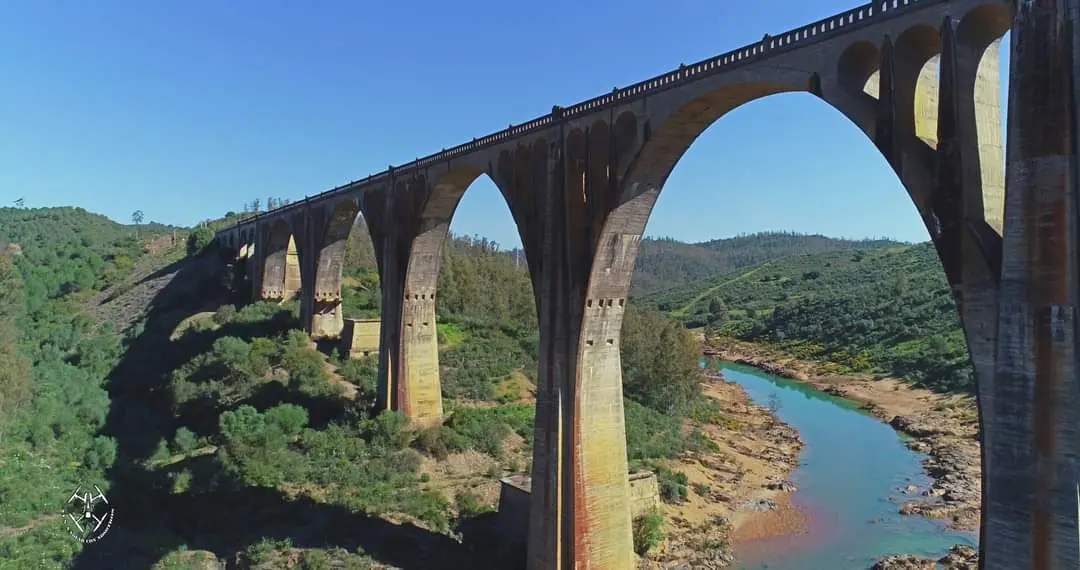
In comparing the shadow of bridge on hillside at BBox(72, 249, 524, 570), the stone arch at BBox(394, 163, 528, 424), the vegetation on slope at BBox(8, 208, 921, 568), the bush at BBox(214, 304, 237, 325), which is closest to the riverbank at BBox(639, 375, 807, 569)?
the vegetation on slope at BBox(8, 208, 921, 568)

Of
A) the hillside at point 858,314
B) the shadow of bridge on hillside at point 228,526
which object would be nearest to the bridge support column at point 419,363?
the shadow of bridge on hillside at point 228,526

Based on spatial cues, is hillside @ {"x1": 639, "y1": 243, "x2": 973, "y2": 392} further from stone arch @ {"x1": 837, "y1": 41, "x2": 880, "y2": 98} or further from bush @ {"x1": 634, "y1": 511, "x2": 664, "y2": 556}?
stone arch @ {"x1": 837, "y1": 41, "x2": 880, "y2": 98}

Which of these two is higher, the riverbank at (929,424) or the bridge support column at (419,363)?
the bridge support column at (419,363)

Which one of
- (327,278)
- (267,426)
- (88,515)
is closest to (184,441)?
(267,426)

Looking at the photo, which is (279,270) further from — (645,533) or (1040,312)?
(1040,312)

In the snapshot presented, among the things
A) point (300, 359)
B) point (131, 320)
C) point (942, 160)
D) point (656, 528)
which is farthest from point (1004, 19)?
point (131, 320)

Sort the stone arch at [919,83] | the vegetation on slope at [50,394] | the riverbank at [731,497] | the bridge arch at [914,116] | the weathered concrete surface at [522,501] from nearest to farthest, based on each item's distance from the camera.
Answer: the bridge arch at [914,116], the stone arch at [919,83], the weathered concrete surface at [522,501], the vegetation on slope at [50,394], the riverbank at [731,497]

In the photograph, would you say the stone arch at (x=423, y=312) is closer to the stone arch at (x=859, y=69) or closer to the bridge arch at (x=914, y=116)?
the bridge arch at (x=914, y=116)

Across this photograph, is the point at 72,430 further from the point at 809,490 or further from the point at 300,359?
the point at 809,490
